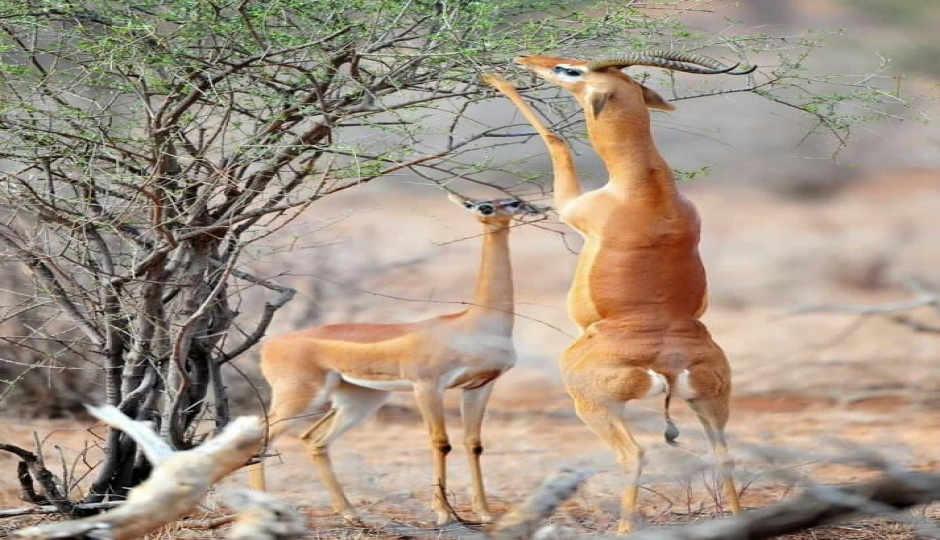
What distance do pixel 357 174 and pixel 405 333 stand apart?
3.97 ft

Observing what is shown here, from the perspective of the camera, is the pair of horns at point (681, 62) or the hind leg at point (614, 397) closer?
the pair of horns at point (681, 62)

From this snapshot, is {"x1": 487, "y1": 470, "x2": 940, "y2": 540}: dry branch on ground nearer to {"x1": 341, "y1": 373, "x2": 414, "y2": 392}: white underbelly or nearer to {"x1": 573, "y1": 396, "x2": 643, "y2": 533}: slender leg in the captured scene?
{"x1": 573, "y1": 396, "x2": 643, "y2": 533}: slender leg

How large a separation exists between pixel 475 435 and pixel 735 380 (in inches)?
241

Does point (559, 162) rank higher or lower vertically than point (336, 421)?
higher

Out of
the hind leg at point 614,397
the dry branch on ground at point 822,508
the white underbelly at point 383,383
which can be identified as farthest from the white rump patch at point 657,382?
the dry branch on ground at point 822,508

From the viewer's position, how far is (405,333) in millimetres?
5465

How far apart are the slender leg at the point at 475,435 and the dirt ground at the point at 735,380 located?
257mm

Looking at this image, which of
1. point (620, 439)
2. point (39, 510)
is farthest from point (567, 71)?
point (39, 510)

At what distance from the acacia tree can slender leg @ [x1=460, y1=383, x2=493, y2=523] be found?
84 cm

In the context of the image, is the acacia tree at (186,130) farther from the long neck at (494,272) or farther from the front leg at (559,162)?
the long neck at (494,272)

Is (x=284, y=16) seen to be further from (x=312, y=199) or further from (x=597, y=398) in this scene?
(x=597, y=398)

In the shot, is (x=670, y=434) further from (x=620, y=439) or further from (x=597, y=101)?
(x=597, y=101)

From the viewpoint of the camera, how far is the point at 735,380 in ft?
36.8

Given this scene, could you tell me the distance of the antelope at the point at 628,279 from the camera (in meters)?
4.45
